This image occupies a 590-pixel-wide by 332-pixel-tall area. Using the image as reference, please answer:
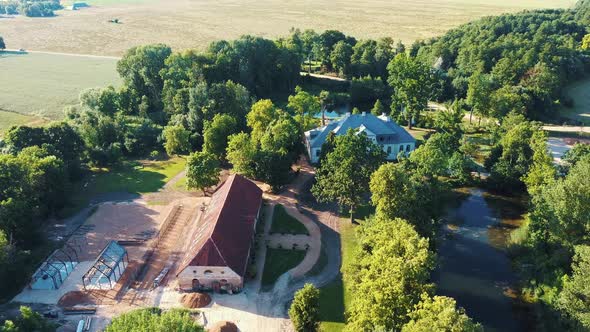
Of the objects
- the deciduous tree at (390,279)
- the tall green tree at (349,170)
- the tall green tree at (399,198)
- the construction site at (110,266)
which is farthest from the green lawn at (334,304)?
the construction site at (110,266)

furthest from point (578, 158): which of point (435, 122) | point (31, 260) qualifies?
point (31, 260)

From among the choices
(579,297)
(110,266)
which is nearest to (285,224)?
(110,266)

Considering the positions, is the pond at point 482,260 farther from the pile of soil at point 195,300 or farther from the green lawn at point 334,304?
the pile of soil at point 195,300

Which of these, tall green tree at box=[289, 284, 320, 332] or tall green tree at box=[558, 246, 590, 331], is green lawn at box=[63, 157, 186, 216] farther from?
tall green tree at box=[558, 246, 590, 331]

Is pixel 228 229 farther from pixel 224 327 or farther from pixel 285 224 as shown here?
pixel 224 327

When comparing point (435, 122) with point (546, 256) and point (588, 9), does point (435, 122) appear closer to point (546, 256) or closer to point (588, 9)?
point (546, 256)

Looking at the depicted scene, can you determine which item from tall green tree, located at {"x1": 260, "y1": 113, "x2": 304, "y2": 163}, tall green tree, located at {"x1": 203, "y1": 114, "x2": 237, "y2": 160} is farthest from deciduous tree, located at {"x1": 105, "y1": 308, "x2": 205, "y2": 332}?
tall green tree, located at {"x1": 203, "y1": 114, "x2": 237, "y2": 160}
